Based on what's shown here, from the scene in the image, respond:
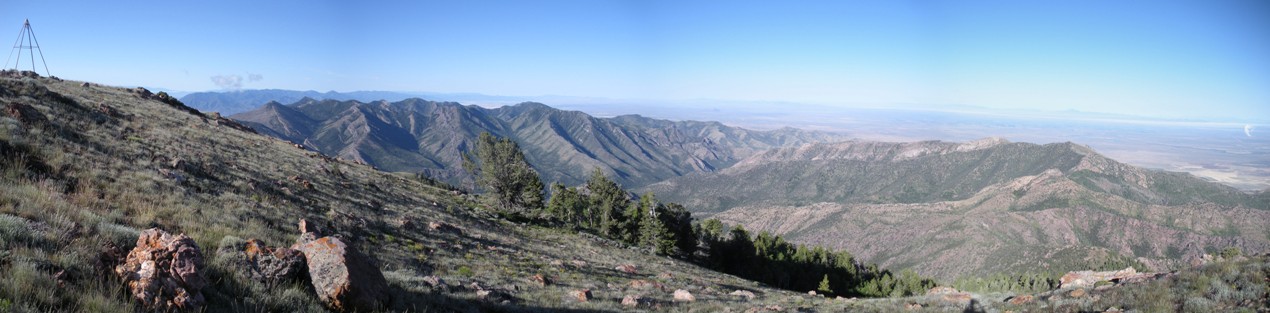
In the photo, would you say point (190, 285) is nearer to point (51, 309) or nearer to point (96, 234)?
point (51, 309)

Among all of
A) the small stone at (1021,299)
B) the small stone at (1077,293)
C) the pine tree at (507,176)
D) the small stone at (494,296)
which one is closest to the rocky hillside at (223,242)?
the small stone at (494,296)

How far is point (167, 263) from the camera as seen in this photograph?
22.3ft

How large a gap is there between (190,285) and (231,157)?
29804 mm

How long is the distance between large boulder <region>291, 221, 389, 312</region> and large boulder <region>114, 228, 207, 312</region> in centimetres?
160

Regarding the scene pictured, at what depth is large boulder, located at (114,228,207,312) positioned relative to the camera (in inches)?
243

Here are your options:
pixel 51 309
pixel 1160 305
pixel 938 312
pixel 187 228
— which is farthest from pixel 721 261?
pixel 51 309

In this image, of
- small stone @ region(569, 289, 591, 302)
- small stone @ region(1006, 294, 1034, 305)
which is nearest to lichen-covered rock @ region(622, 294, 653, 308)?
small stone @ region(569, 289, 591, 302)

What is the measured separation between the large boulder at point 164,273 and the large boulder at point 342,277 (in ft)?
5.24

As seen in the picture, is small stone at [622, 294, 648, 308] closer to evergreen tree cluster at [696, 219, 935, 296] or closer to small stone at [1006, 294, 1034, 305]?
small stone at [1006, 294, 1034, 305]

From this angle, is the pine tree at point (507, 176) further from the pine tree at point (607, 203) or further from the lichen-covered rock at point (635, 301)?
the lichen-covered rock at point (635, 301)

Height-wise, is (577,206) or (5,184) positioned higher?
(5,184)

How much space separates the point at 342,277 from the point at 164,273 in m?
2.20

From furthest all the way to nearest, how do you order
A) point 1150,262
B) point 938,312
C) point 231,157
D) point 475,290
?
point 1150,262 < point 231,157 < point 938,312 < point 475,290

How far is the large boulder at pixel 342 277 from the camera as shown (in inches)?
318
